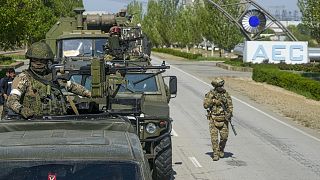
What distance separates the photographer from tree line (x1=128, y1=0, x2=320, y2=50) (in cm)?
5828

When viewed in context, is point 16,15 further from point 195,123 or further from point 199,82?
point 195,123

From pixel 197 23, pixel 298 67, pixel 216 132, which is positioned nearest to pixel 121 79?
pixel 216 132

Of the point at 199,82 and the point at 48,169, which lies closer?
the point at 48,169

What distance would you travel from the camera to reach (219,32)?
204 ft

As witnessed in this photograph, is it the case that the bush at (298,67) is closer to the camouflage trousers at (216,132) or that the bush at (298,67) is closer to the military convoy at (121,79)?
the military convoy at (121,79)

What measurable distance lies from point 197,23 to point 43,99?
68.1 meters

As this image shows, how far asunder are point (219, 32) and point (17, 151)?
193 feet

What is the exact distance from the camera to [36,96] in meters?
6.68

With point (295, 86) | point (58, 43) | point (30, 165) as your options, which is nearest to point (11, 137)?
point (30, 165)

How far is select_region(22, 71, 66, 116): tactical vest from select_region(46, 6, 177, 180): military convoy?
19 cm

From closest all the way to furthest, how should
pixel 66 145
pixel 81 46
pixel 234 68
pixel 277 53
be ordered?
pixel 66 145
pixel 81 46
pixel 234 68
pixel 277 53

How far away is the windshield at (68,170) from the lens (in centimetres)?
417

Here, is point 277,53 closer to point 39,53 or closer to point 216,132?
point 216,132

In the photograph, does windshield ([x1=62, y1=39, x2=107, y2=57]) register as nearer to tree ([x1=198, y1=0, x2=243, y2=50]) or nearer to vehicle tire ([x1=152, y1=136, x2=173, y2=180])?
vehicle tire ([x1=152, y1=136, x2=173, y2=180])
